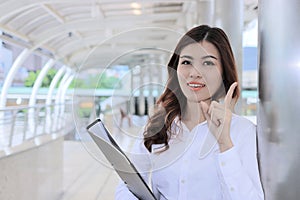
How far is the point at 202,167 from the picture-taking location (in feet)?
3.70

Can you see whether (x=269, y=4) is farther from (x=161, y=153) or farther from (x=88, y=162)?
(x=88, y=162)

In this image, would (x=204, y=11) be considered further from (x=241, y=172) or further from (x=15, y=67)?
(x=241, y=172)

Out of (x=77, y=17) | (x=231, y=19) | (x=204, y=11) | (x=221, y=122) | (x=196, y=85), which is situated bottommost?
(x=221, y=122)

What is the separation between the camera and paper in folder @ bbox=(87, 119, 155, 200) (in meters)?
0.98

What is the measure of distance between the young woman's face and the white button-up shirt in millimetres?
112

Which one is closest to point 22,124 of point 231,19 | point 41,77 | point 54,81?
point 41,77

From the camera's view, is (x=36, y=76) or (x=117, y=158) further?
(x=36, y=76)

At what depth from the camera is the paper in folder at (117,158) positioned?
38.7 inches

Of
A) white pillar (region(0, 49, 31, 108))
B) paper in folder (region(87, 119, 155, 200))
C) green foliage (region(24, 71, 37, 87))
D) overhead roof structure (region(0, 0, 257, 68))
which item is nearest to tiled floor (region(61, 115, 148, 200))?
white pillar (region(0, 49, 31, 108))

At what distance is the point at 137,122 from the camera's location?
1283 millimetres

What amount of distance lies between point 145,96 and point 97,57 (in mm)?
289

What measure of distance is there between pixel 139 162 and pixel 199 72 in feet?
1.14

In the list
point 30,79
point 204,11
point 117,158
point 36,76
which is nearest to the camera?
point 117,158

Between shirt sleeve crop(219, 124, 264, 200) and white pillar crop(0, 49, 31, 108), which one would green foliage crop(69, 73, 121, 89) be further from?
white pillar crop(0, 49, 31, 108)
